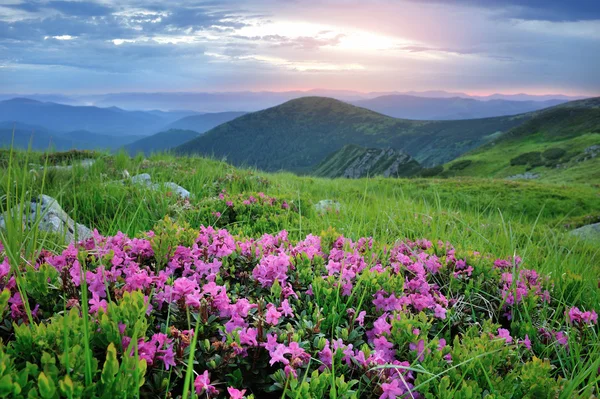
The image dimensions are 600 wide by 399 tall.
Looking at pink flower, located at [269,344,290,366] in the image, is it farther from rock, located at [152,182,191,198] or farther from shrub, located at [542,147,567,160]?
shrub, located at [542,147,567,160]

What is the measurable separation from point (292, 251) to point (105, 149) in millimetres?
12758

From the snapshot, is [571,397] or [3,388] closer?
[3,388]

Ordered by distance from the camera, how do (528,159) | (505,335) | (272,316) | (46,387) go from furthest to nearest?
(528,159) < (505,335) < (272,316) < (46,387)

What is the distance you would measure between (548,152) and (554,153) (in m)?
2.82

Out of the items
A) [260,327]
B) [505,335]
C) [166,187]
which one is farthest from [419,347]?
[166,187]

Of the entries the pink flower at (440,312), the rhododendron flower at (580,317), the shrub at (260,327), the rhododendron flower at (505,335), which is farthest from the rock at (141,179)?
the rhododendron flower at (580,317)

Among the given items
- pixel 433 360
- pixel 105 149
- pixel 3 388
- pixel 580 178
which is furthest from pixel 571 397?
pixel 580 178

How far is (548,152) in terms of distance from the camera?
293ft

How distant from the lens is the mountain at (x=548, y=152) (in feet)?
224

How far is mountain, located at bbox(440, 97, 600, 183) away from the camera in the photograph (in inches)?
2683

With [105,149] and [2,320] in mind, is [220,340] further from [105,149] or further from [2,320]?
[105,149]

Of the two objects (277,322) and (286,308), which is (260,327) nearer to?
(277,322)

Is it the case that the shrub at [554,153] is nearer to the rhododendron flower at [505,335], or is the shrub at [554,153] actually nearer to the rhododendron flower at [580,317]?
the rhododendron flower at [580,317]

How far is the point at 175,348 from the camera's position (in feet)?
7.68
